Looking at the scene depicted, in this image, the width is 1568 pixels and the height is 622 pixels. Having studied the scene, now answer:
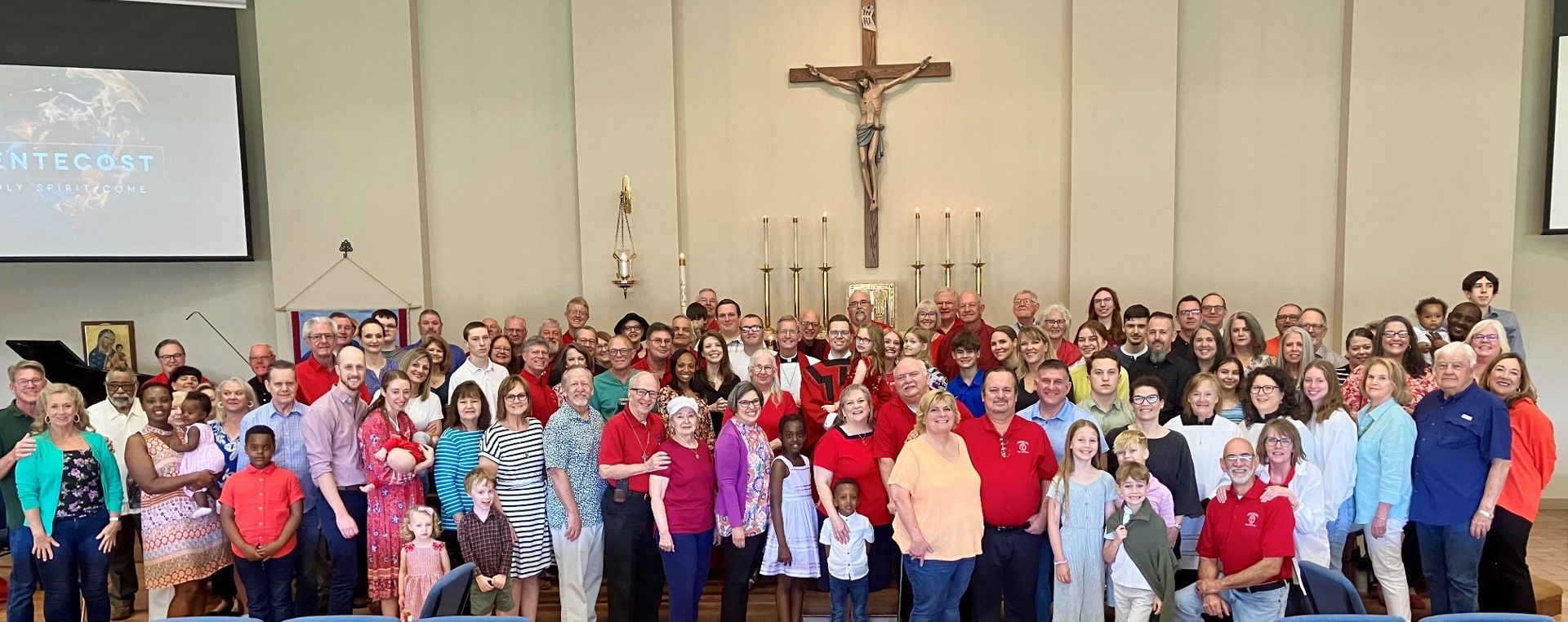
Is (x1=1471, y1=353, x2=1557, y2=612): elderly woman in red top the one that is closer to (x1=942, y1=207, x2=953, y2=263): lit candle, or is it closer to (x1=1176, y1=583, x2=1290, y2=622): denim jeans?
(x1=1176, y1=583, x2=1290, y2=622): denim jeans

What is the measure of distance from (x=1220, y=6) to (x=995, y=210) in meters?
2.37

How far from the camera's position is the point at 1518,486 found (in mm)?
3734

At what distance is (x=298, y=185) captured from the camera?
702 cm

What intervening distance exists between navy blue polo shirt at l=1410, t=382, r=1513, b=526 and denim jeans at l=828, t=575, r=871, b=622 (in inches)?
93.3

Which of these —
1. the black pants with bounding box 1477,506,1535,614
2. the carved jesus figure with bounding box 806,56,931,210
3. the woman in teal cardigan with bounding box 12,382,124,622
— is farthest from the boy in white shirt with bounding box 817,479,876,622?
the carved jesus figure with bounding box 806,56,931,210

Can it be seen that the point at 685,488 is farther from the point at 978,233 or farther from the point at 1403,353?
the point at 978,233

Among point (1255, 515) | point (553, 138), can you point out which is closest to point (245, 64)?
point (553, 138)

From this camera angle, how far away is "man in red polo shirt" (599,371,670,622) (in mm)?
3732

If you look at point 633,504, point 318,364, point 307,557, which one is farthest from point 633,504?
point 318,364

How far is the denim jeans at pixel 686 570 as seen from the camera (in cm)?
381

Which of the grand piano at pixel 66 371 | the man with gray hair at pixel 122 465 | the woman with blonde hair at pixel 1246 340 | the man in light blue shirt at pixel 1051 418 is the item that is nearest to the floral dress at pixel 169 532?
the man with gray hair at pixel 122 465

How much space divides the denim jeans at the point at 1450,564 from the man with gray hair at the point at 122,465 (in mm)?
5991

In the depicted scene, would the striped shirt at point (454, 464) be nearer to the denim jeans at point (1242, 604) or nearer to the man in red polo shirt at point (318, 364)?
the man in red polo shirt at point (318, 364)

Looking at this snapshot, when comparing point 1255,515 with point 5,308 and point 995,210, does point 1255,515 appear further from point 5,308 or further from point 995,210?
point 5,308
